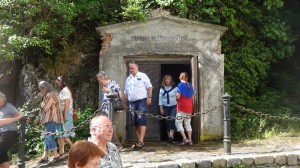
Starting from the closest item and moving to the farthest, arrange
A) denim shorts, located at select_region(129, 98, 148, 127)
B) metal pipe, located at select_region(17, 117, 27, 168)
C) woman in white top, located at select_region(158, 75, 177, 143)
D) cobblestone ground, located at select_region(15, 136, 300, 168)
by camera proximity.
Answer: metal pipe, located at select_region(17, 117, 27, 168), cobblestone ground, located at select_region(15, 136, 300, 168), denim shorts, located at select_region(129, 98, 148, 127), woman in white top, located at select_region(158, 75, 177, 143)

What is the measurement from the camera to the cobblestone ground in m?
7.30

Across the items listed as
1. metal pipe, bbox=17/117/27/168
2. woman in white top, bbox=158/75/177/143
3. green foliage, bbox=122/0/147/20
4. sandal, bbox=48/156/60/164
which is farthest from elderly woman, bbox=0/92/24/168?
green foliage, bbox=122/0/147/20

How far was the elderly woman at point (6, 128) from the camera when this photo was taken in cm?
677

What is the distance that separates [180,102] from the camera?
887 centimetres

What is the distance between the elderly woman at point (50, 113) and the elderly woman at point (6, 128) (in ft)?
2.20

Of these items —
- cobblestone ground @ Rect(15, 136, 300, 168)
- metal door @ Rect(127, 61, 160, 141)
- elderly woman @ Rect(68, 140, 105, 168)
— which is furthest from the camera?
metal door @ Rect(127, 61, 160, 141)

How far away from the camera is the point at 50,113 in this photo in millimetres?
7520

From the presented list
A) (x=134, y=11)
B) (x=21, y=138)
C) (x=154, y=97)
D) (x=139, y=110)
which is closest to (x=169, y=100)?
(x=154, y=97)

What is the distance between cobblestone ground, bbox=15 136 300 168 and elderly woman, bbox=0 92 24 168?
3.14ft

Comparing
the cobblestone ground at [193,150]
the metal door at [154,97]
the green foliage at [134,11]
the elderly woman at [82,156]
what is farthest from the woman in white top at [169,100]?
the elderly woman at [82,156]

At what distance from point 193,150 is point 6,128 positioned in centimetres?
375

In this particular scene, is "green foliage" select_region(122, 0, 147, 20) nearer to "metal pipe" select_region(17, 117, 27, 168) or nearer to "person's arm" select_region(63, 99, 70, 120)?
"person's arm" select_region(63, 99, 70, 120)

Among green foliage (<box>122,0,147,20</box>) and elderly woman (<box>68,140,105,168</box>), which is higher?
green foliage (<box>122,0,147,20</box>)

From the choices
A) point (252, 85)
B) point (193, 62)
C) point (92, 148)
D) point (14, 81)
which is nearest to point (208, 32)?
point (193, 62)
